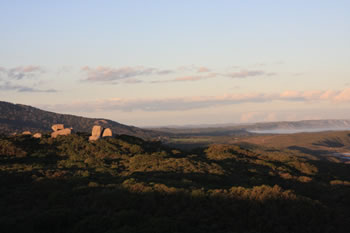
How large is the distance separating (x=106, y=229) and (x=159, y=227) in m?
2.77

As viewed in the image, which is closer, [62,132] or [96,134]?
[96,134]

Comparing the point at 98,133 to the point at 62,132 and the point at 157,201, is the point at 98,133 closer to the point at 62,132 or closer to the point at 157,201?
the point at 62,132

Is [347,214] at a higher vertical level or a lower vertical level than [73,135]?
lower

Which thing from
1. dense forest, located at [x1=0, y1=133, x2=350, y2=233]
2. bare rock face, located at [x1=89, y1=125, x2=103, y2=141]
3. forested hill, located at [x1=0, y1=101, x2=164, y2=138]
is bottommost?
dense forest, located at [x1=0, y1=133, x2=350, y2=233]

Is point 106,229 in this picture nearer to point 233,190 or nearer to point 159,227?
point 159,227

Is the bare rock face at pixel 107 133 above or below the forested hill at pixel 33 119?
below

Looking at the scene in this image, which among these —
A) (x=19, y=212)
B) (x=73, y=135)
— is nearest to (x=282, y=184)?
(x=19, y=212)

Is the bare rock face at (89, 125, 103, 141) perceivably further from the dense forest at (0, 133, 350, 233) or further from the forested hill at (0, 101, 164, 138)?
the forested hill at (0, 101, 164, 138)

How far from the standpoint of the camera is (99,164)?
40000 millimetres

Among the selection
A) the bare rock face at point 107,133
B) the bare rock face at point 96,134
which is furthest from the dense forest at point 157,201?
the bare rock face at point 107,133

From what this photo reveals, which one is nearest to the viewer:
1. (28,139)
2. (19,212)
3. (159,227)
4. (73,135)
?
(159,227)

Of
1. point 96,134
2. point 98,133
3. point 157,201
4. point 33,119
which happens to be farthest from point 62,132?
point 33,119

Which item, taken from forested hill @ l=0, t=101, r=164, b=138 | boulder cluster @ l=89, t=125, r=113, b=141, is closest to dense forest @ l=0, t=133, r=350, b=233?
boulder cluster @ l=89, t=125, r=113, b=141

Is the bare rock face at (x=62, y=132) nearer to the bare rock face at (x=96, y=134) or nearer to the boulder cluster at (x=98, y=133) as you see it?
the boulder cluster at (x=98, y=133)
